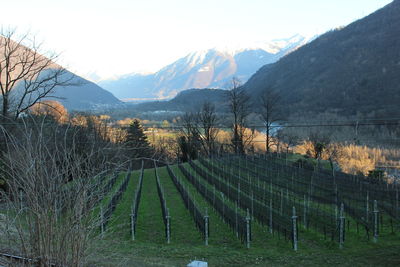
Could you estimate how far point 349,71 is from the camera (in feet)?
223

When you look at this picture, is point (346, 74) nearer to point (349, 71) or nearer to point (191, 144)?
point (349, 71)

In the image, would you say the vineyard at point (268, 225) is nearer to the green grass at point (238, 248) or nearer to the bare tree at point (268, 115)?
the green grass at point (238, 248)

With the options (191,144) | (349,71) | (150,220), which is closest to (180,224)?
(150,220)

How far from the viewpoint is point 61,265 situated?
3592 millimetres

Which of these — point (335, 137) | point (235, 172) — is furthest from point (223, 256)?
point (335, 137)

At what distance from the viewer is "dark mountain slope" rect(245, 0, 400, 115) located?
55719 mm

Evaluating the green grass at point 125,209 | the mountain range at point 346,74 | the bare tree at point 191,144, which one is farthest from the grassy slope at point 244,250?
the mountain range at point 346,74

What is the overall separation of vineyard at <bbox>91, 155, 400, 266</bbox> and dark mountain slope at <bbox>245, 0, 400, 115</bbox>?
35723mm

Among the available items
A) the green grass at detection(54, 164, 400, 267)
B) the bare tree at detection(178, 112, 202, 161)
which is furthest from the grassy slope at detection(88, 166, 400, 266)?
the bare tree at detection(178, 112, 202, 161)

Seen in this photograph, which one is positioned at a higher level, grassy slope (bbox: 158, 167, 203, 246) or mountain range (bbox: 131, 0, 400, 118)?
mountain range (bbox: 131, 0, 400, 118)

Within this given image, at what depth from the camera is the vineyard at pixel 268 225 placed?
9688 millimetres

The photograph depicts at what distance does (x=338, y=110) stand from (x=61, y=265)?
194 feet

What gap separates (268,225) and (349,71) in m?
62.8

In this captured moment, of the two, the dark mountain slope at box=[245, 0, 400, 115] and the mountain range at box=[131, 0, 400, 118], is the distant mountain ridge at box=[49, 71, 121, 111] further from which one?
the dark mountain slope at box=[245, 0, 400, 115]
